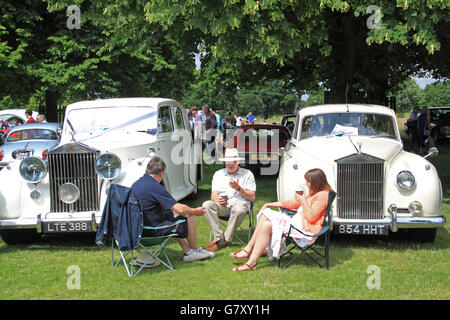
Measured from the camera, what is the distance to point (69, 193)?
7.41 m

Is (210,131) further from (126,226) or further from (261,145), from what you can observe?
(126,226)

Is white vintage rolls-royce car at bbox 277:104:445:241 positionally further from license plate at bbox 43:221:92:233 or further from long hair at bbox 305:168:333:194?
license plate at bbox 43:221:92:233

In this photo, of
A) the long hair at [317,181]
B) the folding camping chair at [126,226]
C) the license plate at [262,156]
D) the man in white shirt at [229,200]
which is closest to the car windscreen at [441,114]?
the license plate at [262,156]

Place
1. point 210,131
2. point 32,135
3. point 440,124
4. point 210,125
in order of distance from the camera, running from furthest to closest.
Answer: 1. point 440,124
2. point 210,131
3. point 210,125
4. point 32,135

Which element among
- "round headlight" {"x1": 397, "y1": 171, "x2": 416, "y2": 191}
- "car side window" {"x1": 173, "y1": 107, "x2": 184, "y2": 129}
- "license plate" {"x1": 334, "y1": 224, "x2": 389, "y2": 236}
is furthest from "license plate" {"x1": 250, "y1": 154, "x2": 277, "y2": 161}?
"license plate" {"x1": 334, "y1": 224, "x2": 389, "y2": 236}

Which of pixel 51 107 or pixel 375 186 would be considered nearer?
pixel 375 186

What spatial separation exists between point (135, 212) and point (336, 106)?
4694 millimetres

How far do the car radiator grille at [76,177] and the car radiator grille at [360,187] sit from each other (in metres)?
3.41

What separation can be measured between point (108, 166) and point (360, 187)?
11.4 feet

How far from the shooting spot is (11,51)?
20453 mm

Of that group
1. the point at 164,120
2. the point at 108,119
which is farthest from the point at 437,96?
the point at 108,119

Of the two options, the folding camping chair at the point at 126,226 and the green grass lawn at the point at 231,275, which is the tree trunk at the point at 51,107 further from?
the folding camping chair at the point at 126,226

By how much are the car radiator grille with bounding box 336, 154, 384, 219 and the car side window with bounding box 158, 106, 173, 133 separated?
3.45 meters
